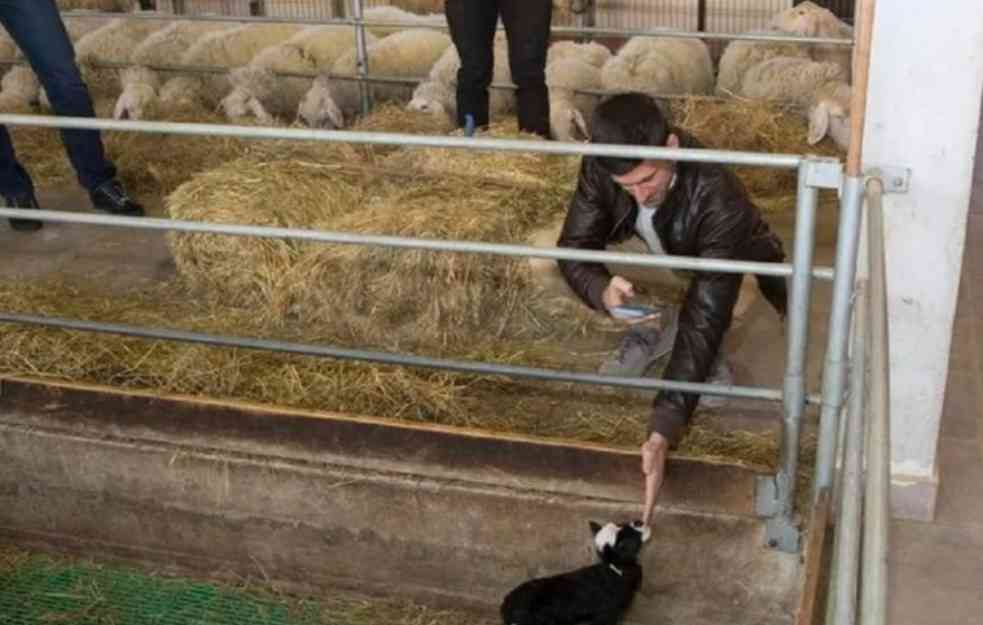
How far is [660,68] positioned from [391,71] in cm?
152

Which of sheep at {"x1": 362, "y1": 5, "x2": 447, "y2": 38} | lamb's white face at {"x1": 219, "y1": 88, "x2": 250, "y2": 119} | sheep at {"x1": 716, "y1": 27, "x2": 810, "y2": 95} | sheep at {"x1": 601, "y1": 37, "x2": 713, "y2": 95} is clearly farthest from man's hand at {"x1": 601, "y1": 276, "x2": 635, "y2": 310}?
sheep at {"x1": 362, "y1": 5, "x2": 447, "y2": 38}

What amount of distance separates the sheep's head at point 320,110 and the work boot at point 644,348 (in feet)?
10.6

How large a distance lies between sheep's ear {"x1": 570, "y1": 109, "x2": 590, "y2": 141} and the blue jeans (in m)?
2.12

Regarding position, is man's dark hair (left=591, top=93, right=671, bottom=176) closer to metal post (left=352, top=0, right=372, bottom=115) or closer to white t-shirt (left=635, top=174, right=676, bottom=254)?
white t-shirt (left=635, top=174, right=676, bottom=254)

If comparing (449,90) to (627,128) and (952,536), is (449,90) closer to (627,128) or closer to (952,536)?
(627,128)

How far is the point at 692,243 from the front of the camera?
10.7 ft

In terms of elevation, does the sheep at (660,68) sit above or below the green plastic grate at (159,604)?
above

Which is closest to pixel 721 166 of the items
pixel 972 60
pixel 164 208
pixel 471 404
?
pixel 972 60

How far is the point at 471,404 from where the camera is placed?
147 inches

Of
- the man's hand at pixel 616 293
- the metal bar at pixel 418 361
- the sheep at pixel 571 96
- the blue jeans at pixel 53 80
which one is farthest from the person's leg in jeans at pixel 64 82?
the man's hand at pixel 616 293

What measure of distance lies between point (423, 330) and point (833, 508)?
152cm

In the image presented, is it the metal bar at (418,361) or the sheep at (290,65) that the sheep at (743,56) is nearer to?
the sheep at (290,65)

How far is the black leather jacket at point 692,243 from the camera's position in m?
3.18

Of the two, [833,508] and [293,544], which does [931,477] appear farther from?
[293,544]
